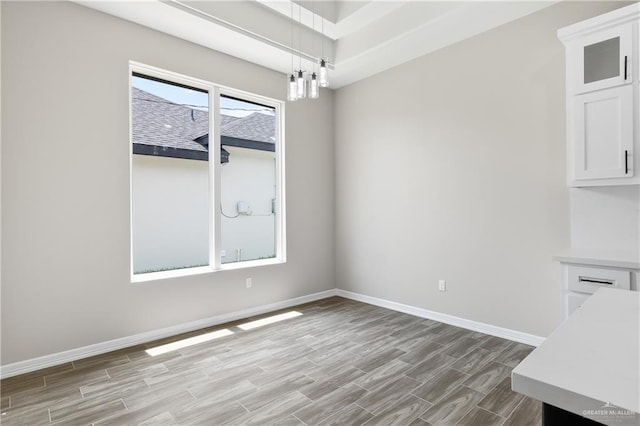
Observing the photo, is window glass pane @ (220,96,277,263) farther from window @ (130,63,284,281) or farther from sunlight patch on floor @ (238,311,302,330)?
sunlight patch on floor @ (238,311,302,330)

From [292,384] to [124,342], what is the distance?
1756 millimetres

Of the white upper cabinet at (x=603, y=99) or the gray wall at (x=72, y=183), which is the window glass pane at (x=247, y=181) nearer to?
the gray wall at (x=72, y=183)

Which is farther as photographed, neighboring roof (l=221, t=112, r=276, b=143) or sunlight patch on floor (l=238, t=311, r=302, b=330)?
neighboring roof (l=221, t=112, r=276, b=143)

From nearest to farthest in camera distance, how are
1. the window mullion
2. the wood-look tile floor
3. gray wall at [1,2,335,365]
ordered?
the wood-look tile floor, gray wall at [1,2,335,365], the window mullion

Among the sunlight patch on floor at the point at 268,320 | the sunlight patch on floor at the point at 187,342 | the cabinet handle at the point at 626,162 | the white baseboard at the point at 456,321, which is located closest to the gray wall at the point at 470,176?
the white baseboard at the point at 456,321

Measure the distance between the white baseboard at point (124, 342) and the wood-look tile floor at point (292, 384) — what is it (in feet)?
0.24

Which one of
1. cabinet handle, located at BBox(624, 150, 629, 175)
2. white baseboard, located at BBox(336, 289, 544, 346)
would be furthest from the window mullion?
cabinet handle, located at BBox(624, 150, 629, 175)

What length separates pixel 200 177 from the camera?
3754 mm

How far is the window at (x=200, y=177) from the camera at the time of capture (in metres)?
3.37

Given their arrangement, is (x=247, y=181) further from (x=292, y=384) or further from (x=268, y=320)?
(x=292, y=384)

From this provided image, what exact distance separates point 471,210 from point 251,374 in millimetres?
2653

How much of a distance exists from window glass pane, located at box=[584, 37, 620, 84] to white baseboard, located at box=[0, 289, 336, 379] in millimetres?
3795

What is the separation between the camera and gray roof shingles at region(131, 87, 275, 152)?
3344 millimetres

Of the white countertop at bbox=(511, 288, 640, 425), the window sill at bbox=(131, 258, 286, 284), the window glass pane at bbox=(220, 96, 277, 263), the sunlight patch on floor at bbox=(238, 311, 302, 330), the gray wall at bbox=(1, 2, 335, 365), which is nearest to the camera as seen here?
the white countertop at bbox=(511, 288, 640, 425)
